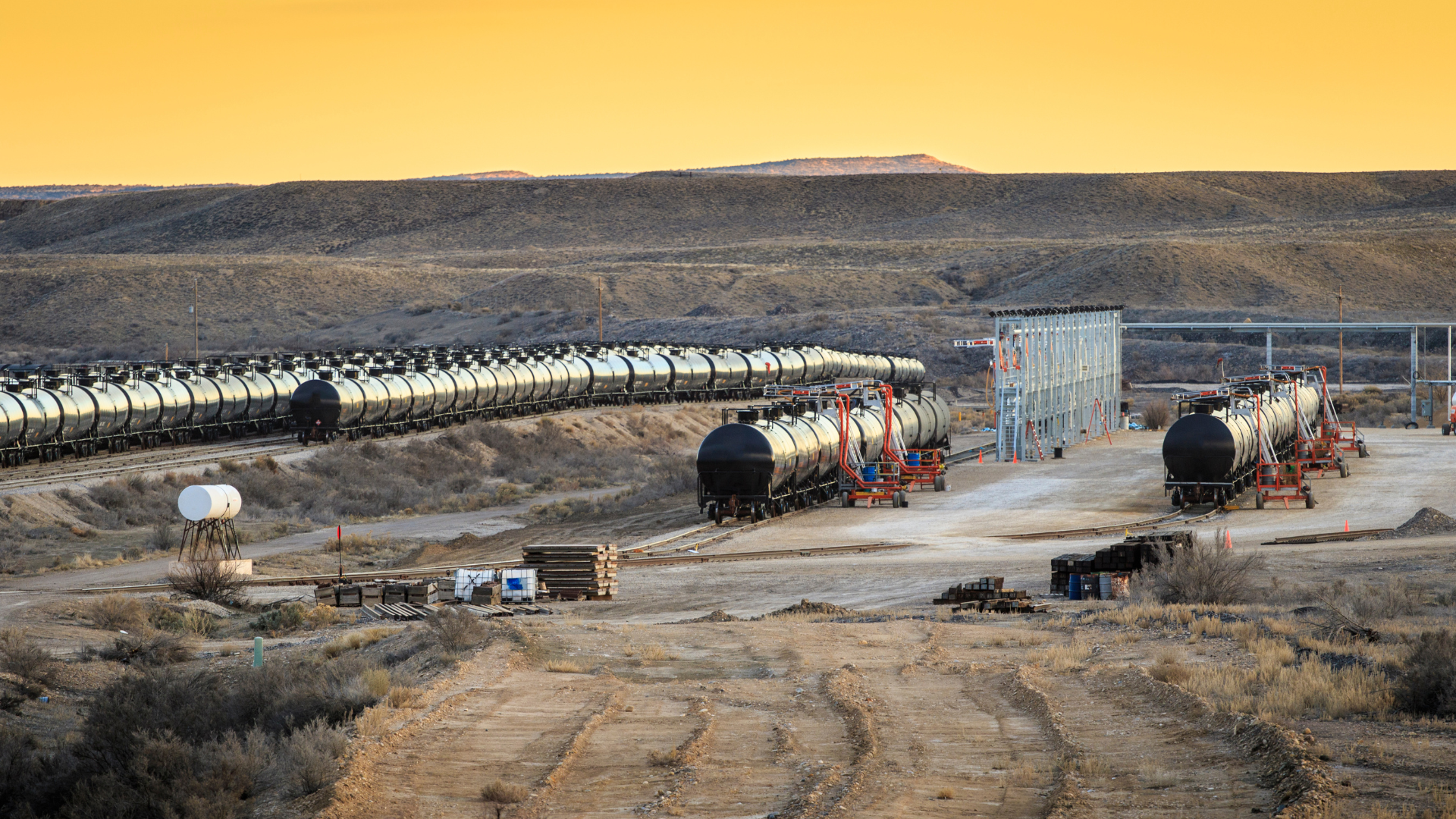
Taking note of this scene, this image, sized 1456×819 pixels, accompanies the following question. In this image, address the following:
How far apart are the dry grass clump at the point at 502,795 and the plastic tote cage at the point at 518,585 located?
1565 cm

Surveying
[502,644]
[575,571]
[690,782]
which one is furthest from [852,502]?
[690,782]

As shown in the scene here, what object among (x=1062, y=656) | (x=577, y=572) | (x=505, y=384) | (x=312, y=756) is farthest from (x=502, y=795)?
(x=505, y=384)

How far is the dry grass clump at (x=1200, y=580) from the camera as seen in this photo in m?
25.2

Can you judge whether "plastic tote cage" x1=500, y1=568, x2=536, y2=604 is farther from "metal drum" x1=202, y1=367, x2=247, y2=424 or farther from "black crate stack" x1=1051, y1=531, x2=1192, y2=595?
"metal drum" x1=202, y1=367, x2=247, y2=424

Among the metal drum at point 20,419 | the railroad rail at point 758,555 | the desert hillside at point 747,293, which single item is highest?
the desert hillside at point 747,293

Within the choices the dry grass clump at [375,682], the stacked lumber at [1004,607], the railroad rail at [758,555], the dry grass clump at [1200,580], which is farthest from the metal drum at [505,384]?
the dry grass clump at [375,682]

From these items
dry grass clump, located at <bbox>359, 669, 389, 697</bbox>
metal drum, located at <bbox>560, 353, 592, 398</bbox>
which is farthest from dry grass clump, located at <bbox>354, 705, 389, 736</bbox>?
metal drum, located at <bbox>560, 353, 592, 398</bbox>

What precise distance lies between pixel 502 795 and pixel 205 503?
18750 millimetres

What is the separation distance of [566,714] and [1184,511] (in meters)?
28.4

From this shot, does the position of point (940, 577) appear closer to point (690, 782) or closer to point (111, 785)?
point (690, 782)

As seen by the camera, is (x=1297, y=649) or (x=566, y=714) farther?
(x=1297, y=649)

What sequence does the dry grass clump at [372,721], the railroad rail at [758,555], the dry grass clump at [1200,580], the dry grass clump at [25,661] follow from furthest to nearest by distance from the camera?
1. the railroad rail at [758,555]
2. the dry grass clump at [1200,580]
3. the dry grass clump at [25,661]
4. the dry grass clump at [372,721]

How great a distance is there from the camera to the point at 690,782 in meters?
13.7

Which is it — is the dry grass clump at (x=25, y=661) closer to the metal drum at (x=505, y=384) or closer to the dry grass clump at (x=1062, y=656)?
the dry grass clump at (x=1062, y=656)
